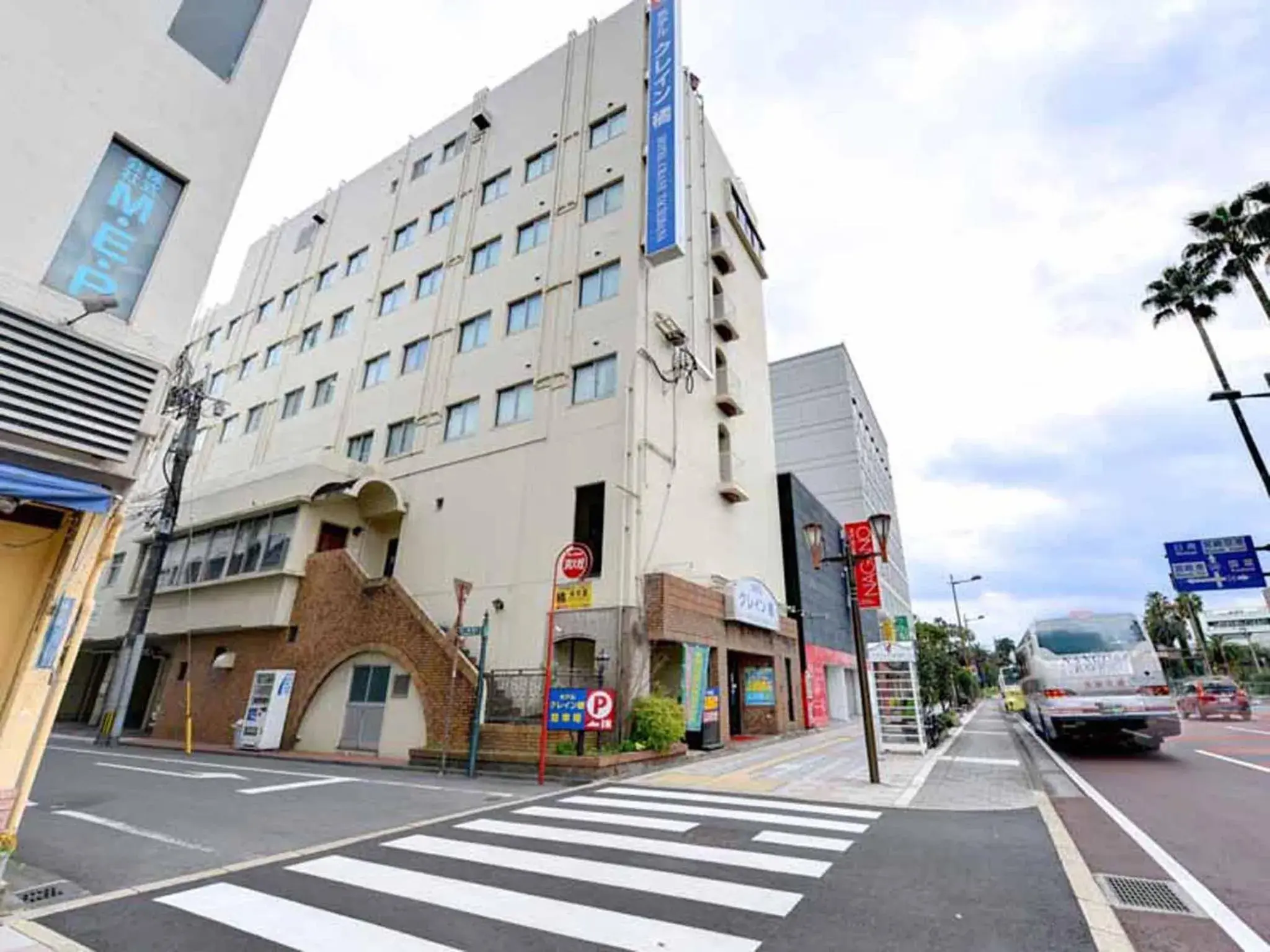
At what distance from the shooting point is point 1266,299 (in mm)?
16469

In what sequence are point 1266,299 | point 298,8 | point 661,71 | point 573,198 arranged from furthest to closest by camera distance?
point 573,198 < point 661,71 < point 1266,299 < point 298,8

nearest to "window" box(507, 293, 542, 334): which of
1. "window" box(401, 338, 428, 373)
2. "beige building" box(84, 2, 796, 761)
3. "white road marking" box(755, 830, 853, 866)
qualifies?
"beige building" box(84, 2, 796, 761)

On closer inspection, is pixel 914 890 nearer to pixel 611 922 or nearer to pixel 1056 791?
pixel 611 922

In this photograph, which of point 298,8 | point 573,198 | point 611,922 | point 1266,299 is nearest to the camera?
point 611,922

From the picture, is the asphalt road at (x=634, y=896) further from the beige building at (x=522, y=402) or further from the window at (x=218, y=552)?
the window at (x=218, y=552)

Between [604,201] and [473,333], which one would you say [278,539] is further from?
[604,201]

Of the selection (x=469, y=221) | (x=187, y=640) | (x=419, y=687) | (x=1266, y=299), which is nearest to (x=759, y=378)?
(x=469, y=221)

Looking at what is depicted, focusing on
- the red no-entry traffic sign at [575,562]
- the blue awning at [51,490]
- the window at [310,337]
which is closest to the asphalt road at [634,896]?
the blue awning at [51,490]

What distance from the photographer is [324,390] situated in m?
25.0

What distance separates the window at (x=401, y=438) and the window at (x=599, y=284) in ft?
25.6

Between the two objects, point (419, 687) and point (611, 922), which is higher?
point (419, 687)

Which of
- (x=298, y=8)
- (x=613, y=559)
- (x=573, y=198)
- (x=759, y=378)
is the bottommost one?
(x=613, y=559)

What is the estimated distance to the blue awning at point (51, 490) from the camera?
3.91 meters

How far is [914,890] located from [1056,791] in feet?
21.9
